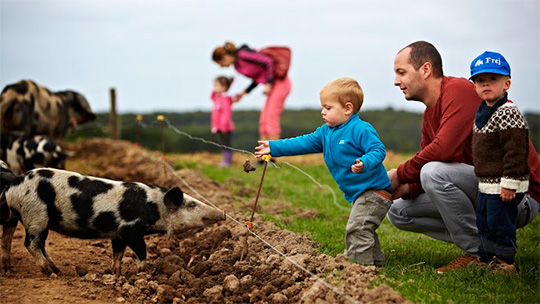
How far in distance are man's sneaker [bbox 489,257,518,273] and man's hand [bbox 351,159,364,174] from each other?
1427 millimetres

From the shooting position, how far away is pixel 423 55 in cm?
520

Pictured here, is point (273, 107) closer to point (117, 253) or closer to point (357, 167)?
point (117, 253)

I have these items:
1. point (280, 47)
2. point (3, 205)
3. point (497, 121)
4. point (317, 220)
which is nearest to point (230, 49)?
point (280, 47)

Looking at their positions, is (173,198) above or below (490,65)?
below

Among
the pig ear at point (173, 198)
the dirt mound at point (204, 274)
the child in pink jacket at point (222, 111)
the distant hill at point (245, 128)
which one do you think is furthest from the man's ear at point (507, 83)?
the distant hill at point (245, 128)

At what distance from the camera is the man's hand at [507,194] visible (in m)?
4.50

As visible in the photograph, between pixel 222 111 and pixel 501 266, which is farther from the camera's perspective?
pixel 222 111

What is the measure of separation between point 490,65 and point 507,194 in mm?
1004

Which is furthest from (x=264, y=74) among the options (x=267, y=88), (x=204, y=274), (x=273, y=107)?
(x=204, y=274)

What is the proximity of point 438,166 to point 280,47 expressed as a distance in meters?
7.75

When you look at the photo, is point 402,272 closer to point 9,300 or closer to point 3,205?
point 9,300

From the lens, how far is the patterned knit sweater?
449 centimetres

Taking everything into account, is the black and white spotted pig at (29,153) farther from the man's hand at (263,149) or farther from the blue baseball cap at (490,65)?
the blue baseball cap at (490,65)

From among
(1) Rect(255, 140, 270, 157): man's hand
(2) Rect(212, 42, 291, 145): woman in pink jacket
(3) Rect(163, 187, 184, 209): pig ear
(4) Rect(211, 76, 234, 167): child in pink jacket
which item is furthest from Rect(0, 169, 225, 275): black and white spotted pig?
(4) Rect(211, 76, 234, 167): child in pink jacket
